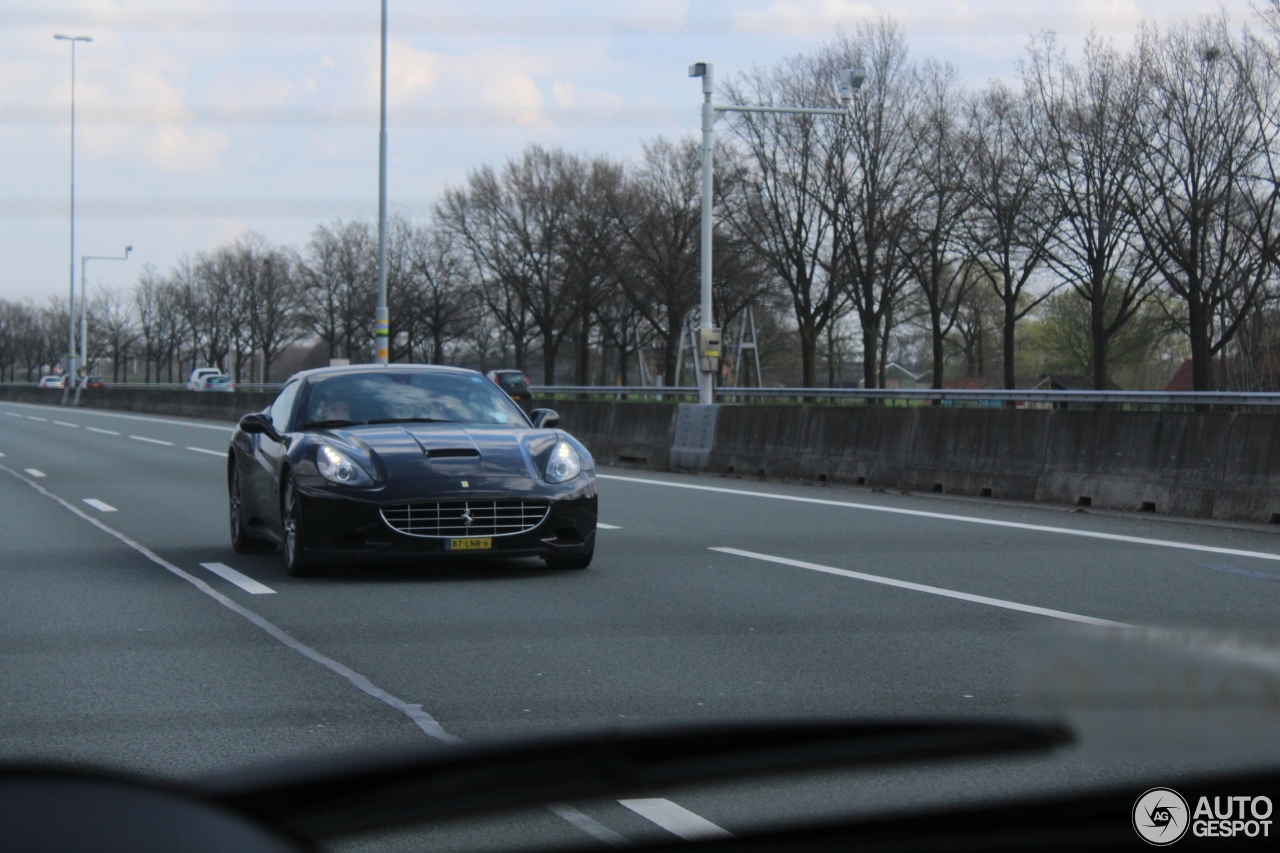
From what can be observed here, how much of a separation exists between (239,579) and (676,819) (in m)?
8.36

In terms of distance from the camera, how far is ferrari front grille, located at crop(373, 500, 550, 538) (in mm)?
9156

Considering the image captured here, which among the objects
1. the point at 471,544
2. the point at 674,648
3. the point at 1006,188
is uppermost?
the point at 1006,188

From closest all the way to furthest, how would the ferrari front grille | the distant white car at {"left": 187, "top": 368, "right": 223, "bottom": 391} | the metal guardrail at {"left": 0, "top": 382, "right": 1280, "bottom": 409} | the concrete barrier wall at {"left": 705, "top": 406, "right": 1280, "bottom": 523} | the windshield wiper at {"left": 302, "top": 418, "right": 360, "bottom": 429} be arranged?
1. the ferrari front grille
2. the windshield wiper at {"left": 302, "top": 418, "right": 360, "bottom": 429}
3. the concrete barrier wall at {"left": 705, "top": 406, "right": 1280, "bottom": 523}
4. the metal guardrail at {"left": 0, "top": 382, "right": 1280, "bottom": 409}
5. the distant white car at {"left": 187, "top": 368, "right": 223, "bottom": 391}

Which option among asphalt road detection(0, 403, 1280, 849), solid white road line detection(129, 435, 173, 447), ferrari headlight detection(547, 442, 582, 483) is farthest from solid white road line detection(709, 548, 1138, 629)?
solid white road line detection(129, 435, 173, 447)

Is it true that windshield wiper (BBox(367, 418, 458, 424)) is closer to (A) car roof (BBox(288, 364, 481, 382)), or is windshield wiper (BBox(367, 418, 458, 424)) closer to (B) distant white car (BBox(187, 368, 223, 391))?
(A) car roof (BBox(288, 364, 481, 382))

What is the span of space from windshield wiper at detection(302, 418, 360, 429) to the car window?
257 millimetres

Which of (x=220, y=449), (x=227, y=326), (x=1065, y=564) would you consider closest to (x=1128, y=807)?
(x=1065, y=564)

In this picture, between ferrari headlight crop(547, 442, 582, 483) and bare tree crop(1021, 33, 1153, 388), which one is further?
bare tree crop(1021, 33, 1153, 388)

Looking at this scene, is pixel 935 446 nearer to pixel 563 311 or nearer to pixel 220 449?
pixel 220 449

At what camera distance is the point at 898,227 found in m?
49.9

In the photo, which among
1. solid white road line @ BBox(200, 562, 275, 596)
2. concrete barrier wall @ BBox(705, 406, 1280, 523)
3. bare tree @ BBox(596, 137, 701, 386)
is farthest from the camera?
bare tree @ BBox(596, 137, 701, 386)

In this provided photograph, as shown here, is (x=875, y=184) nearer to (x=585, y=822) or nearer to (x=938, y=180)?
(x=938, y=180)

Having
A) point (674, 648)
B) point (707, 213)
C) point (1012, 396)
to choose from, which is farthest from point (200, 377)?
point (674, 648)

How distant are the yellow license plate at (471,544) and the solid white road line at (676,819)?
7346 millimetres
